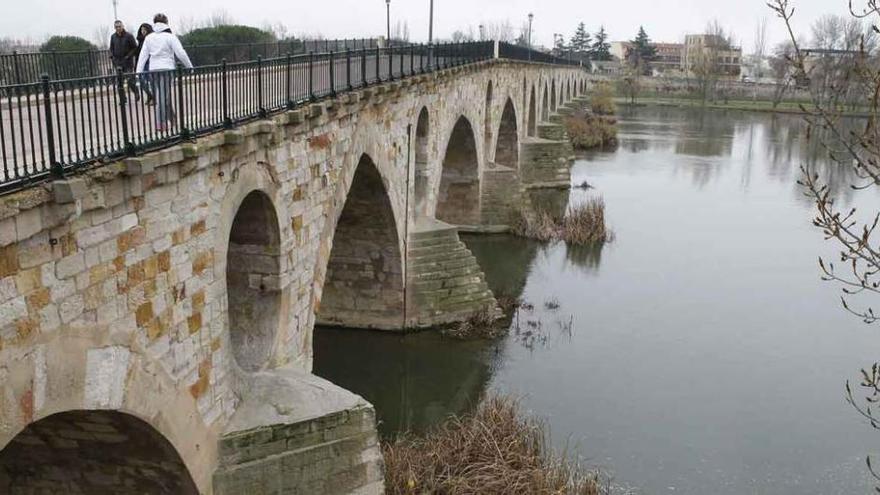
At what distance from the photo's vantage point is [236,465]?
24.3 feet

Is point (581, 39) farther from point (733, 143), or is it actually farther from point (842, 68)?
point (842, 68)

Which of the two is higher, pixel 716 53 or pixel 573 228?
pixel 716 53

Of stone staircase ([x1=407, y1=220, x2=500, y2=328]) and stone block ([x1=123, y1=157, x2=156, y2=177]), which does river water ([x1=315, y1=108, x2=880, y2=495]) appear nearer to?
stone staircase ([x1=407, y1=220, x2=500, y2=328])

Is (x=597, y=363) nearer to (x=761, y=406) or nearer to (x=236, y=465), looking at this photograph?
(x=761, y=406)

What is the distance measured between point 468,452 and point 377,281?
6283mm

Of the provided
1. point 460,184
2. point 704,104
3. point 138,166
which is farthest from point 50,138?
point 704,104

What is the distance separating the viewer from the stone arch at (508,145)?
3011 cm

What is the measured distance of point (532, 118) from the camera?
3741 centimetres

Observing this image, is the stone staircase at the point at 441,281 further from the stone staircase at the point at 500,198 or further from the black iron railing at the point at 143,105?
the stone staircase at the point at 500,198

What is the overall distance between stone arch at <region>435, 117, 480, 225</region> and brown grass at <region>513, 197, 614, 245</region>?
4.85 ft

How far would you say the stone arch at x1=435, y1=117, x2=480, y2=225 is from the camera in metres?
23.1

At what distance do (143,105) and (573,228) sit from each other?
17148 millimetres

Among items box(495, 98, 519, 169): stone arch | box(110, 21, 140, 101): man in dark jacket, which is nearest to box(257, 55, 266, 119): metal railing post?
box(110, 21, 140, 101): man in dark jacket

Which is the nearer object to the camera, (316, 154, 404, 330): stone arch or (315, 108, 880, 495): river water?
(315, 108, 880, 495): river water
